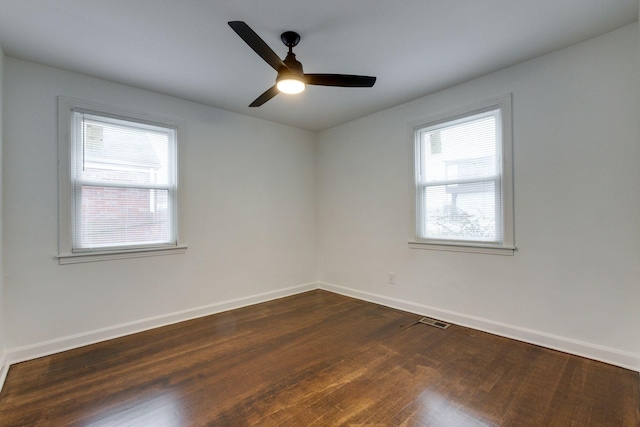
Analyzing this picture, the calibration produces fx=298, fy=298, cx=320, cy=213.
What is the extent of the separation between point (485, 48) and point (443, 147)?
3.57 ft

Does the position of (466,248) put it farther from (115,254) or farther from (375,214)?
(115,254)

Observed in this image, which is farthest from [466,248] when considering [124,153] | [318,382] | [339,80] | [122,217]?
[124,153]

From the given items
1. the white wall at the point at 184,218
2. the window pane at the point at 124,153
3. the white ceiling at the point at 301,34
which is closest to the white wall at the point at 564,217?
the white ceiling at the point at 301,34

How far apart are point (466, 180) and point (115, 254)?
12.1 ft

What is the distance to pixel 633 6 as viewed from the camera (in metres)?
2.00

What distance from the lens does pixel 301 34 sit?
7.41 ft

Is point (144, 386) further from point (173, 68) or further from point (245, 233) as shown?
point (173, 68)

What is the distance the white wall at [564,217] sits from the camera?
2.26m

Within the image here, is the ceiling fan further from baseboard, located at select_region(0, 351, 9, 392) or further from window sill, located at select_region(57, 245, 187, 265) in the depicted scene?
baseboard, located at select_region(0, 351, 9, 392)

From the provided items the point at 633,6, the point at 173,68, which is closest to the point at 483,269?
the point at 633,6

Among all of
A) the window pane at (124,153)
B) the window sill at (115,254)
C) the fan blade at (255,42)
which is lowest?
the window sill at (115,254)

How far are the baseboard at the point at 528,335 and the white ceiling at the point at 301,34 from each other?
2.46m

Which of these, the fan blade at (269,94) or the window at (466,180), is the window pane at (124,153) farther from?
the window at (466,180)

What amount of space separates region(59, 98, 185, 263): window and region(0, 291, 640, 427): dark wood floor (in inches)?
37.7
